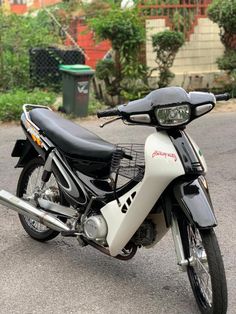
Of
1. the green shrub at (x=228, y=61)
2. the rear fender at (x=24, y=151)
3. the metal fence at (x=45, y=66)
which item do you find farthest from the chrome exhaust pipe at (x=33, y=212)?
the green shrub at (x=228, y=61)

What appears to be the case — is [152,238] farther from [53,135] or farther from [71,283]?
[53,135]

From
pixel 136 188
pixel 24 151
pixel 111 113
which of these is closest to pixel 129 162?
pixel 136 188

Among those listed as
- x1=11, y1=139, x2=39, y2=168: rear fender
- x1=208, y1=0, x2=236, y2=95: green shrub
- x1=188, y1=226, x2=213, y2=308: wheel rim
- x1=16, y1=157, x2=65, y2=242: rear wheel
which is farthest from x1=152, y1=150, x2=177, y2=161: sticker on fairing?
x1=208, y1=0, x2=236, y2=95: green shrub

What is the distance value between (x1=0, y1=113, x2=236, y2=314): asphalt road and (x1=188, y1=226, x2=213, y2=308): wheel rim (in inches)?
5.7

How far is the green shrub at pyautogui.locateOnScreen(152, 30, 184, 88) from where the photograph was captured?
36.5 feet

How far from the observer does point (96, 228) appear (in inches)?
146

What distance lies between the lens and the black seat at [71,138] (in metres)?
3.76

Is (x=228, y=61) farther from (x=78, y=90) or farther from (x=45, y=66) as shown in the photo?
(x=45, y=66)

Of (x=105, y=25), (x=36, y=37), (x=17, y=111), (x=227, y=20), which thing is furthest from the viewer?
(x=36, y=37)

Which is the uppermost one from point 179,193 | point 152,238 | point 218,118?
point 179,193

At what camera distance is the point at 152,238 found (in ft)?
11.9

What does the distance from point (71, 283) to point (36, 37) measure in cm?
977

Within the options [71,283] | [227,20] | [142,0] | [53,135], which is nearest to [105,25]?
[142,0]

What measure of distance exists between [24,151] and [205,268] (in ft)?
6.69
